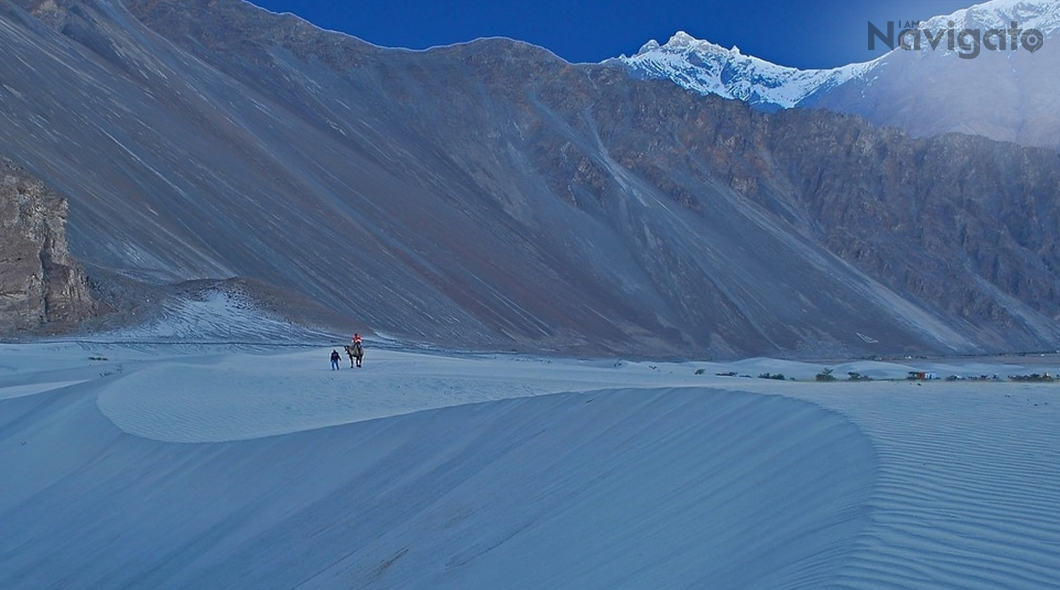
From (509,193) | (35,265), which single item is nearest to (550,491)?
(35,265)

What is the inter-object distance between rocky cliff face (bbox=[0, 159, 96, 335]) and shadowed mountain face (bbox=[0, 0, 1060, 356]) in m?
3.92

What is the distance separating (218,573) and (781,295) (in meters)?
68.6

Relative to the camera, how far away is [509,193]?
3182 inches

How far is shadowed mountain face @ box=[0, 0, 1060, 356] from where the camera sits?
5341cm

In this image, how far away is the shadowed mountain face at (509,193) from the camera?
2103 inches

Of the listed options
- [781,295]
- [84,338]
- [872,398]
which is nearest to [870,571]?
[872,398]

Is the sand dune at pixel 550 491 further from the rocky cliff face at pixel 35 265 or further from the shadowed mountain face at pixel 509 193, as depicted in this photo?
the shadowed mountain face at pixel 509 193

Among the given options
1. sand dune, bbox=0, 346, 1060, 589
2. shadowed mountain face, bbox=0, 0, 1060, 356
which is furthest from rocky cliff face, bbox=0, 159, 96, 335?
sand dune, bbox=0, 346, 1060, 589

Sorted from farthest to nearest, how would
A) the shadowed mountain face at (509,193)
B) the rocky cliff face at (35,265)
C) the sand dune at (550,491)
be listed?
1. the shadowed mountain face at (509,193)
2. the rocky cliff face at (35,265)
3. the sand dune at (550,491)

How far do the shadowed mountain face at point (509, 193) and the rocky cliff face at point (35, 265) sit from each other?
3924mm

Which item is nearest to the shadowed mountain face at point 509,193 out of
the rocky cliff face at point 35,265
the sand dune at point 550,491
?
the rocky cliff face at point 35,265

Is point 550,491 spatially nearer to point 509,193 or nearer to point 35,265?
point 35,265

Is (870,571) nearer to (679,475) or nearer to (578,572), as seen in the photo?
(578,572)

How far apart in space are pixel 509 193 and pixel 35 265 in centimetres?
4712
